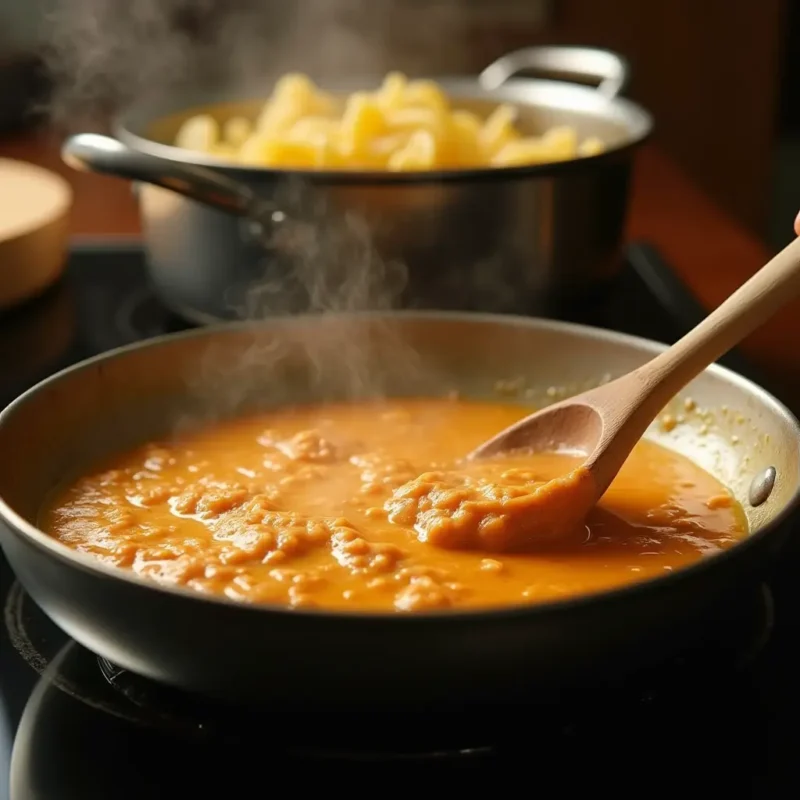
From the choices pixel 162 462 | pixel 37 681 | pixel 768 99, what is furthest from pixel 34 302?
pixel 768 99

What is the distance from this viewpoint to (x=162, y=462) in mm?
1128

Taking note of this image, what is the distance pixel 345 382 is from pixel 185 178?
0.28 metres

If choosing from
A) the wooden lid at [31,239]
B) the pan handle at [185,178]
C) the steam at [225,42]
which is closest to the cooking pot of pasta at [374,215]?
the pan handle at [185,178]

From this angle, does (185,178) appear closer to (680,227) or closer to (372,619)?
(372,619)

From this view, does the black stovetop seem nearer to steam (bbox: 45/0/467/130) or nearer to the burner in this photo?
the burner

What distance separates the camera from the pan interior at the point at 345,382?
41.7 inches

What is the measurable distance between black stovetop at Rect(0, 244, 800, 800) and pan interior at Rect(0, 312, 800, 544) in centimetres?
16

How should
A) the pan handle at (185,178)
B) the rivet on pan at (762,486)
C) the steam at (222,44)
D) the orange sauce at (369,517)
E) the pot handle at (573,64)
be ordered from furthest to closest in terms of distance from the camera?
the steam at (222,44) → the pot handle at (573,64) → the pan handle at (185,178) → the rivet on pan at (762,486) → the orange sauce at (369,517)

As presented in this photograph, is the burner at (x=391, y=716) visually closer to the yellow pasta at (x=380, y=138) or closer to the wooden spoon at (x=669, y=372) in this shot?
the wooden spoon at (x=669, y=372)

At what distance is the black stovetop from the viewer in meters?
0.76

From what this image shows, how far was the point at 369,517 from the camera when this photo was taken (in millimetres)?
993

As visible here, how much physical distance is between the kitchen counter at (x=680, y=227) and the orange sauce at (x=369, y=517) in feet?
1.36

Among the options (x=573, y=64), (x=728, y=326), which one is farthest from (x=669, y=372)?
(x=573, y=64)

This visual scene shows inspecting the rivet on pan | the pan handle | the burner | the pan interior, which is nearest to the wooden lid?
the pan handle
